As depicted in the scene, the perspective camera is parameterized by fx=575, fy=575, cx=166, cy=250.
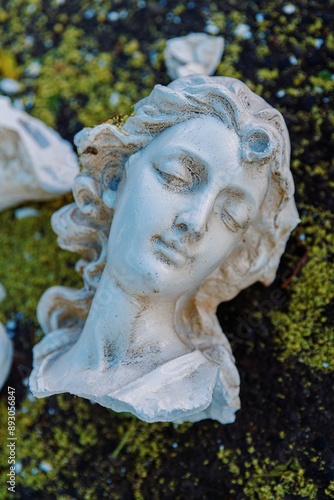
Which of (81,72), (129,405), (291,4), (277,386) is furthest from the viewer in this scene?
(81,72)

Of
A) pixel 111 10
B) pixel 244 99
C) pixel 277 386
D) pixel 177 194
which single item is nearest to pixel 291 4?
pixel 111 10

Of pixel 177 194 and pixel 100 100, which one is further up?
pixel 177 194

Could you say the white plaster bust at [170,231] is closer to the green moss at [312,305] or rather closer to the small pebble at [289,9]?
the green moss at [312,305]

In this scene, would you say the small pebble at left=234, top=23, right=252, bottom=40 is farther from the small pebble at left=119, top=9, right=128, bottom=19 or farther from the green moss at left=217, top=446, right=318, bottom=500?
the green moss at left=217, top=446, right=318, bottom=500

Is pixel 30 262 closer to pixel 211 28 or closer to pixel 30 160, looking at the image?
pixel 30 160

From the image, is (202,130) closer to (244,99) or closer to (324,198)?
(244,99)

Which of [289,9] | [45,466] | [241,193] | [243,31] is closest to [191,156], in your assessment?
[241,193]
